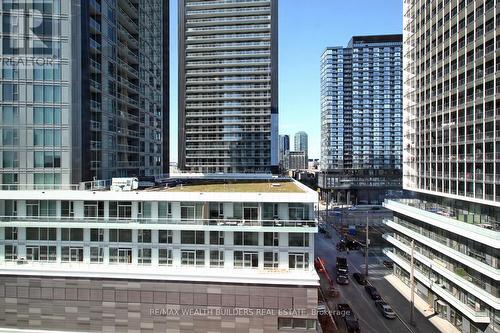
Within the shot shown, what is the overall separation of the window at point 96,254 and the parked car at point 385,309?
103 ft

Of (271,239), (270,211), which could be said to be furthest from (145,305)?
(270,211)

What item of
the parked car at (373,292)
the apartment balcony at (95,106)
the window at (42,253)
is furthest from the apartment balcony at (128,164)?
the parked car at (373,292)

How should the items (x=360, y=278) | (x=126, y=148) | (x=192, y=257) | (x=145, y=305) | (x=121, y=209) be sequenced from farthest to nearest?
(x=360, y=278) < (x=126, y=148) < (x=121, y=209) < (x=192, y=257) < (x=145, y=305)

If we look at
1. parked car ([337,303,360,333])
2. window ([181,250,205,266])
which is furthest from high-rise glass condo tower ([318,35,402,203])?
window ([181,250,205,266])

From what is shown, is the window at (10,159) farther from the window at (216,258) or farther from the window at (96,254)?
the window at (216,258)

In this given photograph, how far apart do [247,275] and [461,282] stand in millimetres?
22498

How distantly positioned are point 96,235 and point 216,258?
12.2 meters

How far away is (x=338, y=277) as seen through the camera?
161ft

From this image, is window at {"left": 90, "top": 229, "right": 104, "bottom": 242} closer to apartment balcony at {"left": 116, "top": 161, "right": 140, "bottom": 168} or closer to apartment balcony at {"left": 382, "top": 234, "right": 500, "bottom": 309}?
apartment balcony at {"left": 116, "top": 161, "right": 140, "bottom": 168}

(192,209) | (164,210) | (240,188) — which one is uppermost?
(240,188)

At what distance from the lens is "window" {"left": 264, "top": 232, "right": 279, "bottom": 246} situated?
31.3 m

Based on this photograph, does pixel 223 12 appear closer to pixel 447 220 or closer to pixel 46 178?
pixel 46 178

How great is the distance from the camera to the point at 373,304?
41531mm

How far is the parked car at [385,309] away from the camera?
124 ft
